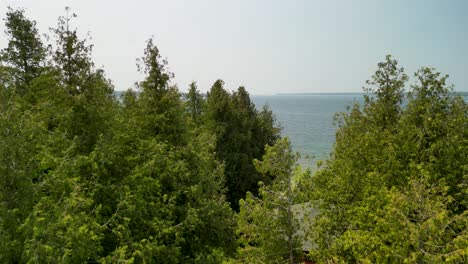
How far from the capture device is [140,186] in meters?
11.5

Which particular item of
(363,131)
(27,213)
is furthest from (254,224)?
(363,131)

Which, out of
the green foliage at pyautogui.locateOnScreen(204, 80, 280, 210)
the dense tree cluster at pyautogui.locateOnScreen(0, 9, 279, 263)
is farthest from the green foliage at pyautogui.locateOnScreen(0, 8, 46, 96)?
the green foliage at pyautogui.locateOnScreen(204, 80, 280, 210)

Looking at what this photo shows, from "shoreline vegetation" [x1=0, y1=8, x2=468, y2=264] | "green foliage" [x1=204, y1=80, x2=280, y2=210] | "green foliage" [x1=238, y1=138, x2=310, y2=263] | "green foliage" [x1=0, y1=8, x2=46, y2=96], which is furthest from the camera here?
"green foliage" [x1=204, y1=80, x2=280, y2=210]

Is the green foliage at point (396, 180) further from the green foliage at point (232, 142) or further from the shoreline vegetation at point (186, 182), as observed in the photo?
the green foliage at point (232, 142)

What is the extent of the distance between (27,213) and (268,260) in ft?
21.0

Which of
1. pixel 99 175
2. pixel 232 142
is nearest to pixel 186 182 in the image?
pixel 99 175

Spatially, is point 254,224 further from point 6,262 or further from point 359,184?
point 6,262

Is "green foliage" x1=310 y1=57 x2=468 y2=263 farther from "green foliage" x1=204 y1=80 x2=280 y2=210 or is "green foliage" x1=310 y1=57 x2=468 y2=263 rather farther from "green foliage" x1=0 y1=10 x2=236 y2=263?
"green foliage" x1=204 y1=80 x2=280 y2=210

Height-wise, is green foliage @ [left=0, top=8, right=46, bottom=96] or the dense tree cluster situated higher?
green foliage @ [left=0, top=8, right=46, bottom=96]

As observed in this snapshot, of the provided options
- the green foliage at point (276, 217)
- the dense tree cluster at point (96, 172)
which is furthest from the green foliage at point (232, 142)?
the green foliage at point (276, 217)

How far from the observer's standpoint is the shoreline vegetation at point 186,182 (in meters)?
7.39

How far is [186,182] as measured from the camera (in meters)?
13.9

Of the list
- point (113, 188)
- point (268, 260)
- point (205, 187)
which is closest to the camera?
point (268, 260)

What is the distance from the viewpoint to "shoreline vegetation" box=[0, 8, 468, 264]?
7.39 metres
